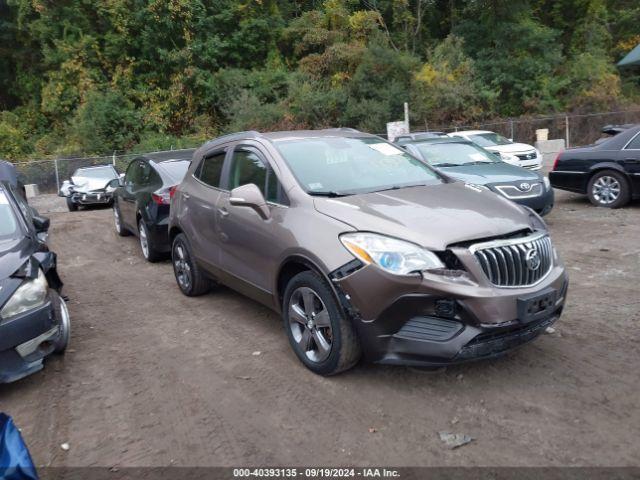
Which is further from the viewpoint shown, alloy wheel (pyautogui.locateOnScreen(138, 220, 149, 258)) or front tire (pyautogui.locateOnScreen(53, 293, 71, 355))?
alloy wheel (pyautogui.locateOnScreen(138, 220, 149, 258))

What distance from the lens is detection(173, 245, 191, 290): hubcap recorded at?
20.3ft

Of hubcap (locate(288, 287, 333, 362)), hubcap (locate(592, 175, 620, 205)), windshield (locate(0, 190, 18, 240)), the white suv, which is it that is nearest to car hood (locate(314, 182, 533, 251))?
hubcap (locate(288, 287, 333, 362))

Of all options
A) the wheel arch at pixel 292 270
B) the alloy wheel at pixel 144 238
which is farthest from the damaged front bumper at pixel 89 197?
the wheel arch at pixel 292 270

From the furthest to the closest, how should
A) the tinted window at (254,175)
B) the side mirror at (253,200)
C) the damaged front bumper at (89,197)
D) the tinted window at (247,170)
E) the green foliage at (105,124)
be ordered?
the green foliage at (105,124)
the damaged front bumper at (89,197)
the tinted window at (247,170)
the tinted window at (254,175)
the side mirror at (253,200)

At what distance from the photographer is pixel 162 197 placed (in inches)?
296

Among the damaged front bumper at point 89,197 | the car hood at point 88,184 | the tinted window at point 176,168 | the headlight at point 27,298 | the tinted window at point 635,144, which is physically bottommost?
the damaged front bumper at point 89,197

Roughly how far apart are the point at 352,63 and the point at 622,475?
27.3 meters

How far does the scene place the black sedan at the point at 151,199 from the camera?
758 centimetres

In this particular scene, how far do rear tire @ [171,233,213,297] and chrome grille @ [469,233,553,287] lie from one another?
10.8 ft

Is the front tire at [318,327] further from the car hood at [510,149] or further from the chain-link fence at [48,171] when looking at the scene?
the chain-link fence at [48,171]

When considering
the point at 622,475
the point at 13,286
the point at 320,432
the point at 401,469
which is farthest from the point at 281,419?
the point at 13,286

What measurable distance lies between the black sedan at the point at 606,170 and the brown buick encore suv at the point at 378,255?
20.5 ft

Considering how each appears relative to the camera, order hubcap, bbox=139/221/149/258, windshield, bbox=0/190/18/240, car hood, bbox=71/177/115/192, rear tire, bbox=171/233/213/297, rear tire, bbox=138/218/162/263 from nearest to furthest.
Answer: windshield, bbox=0/190/18/240 < rear tire, bbox=171/233/213/297 < rear tire, bbox=138/218/162/263 < hubcap, bbox=139/221/149/258 < car hood, bbox=71/177/115/192

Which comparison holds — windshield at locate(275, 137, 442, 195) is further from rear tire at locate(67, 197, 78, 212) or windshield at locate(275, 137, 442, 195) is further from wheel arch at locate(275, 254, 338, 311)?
rear tire at locate(67, 197, 78, 212)
